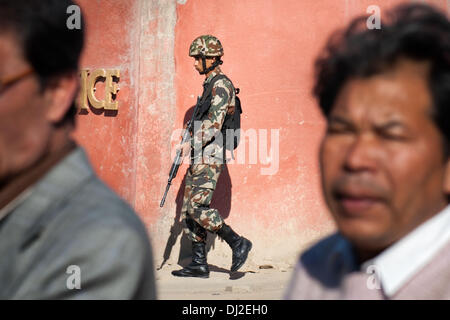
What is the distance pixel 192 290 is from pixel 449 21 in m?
4.53

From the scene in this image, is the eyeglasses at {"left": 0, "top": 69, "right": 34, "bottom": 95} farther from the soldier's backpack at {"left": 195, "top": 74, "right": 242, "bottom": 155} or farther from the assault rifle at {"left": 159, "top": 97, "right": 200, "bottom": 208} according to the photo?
the assault rifle at {"left": 159, "top": 97, "right": 200, "bottom": 208}

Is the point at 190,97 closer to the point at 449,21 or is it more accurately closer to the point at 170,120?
the point at 170,120

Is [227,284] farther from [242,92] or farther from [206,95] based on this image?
[242,92]

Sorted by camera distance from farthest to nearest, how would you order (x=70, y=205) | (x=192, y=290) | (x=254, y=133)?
(x=254, y=133)
(x=192, y=290)
(x=70, y=205)

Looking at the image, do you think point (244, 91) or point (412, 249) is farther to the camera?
point (244, 91)

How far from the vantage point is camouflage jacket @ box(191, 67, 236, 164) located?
19.1 ft

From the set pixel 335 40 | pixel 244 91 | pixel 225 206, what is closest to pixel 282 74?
pixel 244 91

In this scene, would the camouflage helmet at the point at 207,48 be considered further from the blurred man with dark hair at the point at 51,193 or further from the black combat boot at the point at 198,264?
the blurred man with dark hair at the point at 51,193

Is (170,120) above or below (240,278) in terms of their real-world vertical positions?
above

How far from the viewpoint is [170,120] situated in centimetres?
684

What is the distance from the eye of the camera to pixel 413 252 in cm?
123

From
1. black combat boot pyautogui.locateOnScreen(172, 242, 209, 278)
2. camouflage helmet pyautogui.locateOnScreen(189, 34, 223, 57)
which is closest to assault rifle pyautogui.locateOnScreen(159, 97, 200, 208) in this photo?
camouflage helmet pyautogui.locateOnScreen(189, 34, 223, 57)

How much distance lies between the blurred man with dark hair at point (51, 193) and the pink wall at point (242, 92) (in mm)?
5296

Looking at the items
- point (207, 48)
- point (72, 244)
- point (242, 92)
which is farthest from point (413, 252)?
point (242, 92)
